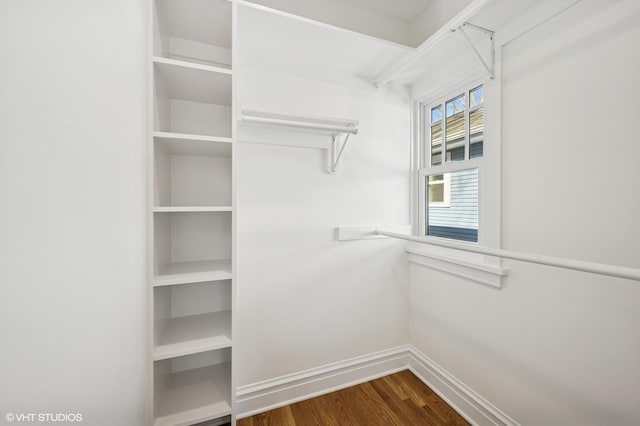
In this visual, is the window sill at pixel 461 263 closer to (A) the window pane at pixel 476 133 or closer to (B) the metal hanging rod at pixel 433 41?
(A) the window pane at pixel 476 133

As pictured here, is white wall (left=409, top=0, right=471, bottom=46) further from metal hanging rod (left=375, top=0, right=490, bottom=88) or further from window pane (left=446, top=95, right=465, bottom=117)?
window pane (left=446, top=95, right=465, bottom=117)

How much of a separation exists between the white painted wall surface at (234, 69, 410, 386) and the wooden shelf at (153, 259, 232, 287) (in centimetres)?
24

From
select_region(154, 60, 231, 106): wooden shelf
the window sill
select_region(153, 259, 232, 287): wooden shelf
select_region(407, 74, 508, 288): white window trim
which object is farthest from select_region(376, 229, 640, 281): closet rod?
select_region(154, 60, 231, 106): wooden shelf

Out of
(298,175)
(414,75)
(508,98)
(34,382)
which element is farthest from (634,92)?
(34,382)

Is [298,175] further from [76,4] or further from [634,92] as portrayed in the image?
[634,92]

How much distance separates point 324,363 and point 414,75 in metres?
2.09

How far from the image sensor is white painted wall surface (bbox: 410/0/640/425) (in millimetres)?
913

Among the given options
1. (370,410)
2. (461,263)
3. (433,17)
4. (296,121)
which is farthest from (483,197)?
(370,410)

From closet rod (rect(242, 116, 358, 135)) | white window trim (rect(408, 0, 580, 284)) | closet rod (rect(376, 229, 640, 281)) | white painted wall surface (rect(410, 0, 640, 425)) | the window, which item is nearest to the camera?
closet rod (rect(376, 229, 640, 281))

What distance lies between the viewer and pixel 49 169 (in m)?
0.78

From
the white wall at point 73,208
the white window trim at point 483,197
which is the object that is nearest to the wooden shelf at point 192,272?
the white wall at point 73,208

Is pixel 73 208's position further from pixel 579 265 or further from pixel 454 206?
pixel 454 206

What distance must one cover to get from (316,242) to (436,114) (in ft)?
4.33

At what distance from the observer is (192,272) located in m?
1.14
